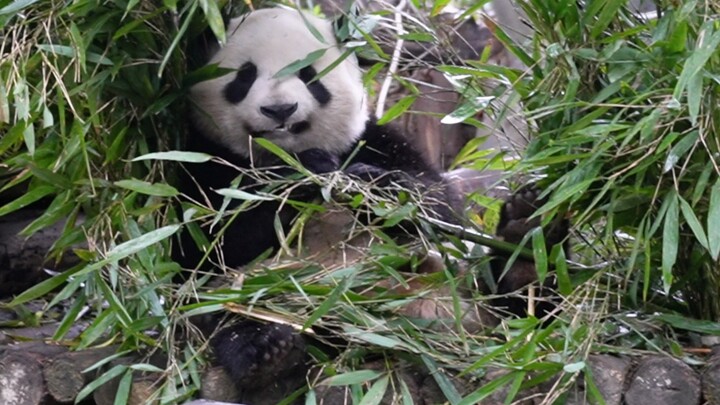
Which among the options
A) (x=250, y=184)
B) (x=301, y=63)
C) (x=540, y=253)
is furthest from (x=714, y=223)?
(x=250, y=184)

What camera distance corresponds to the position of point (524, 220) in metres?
2.75

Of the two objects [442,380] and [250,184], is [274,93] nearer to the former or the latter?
[250,184]

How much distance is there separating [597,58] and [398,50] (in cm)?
66

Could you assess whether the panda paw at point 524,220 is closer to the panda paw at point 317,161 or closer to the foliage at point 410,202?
the foliage at point 410,202

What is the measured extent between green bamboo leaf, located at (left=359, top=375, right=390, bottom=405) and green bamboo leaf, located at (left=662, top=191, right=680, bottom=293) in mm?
611

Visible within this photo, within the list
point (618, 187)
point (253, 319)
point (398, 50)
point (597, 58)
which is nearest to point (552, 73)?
point (597, 58)

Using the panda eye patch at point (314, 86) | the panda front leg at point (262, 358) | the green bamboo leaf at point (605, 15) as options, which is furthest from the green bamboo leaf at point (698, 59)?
the panda eye patch at point (314, 86)

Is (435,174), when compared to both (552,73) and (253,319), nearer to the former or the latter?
(552,73)

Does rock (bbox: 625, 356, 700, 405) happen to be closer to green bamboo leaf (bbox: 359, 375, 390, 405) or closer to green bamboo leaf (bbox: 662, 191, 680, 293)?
green bamboo leaf (bbox: 662, 191, 680, 293)

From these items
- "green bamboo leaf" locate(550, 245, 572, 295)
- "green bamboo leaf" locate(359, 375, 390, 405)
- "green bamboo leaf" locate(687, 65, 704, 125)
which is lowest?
"green bamboo leaf" locate(359, 375, 390, 405)

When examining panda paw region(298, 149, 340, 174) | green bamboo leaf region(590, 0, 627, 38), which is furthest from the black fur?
green bamboo leaf region(590, 0, 627, 38)

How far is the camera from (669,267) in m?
2.26

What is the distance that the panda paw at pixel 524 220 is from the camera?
8.98 feet

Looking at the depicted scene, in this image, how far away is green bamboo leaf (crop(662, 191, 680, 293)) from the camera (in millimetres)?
2268
